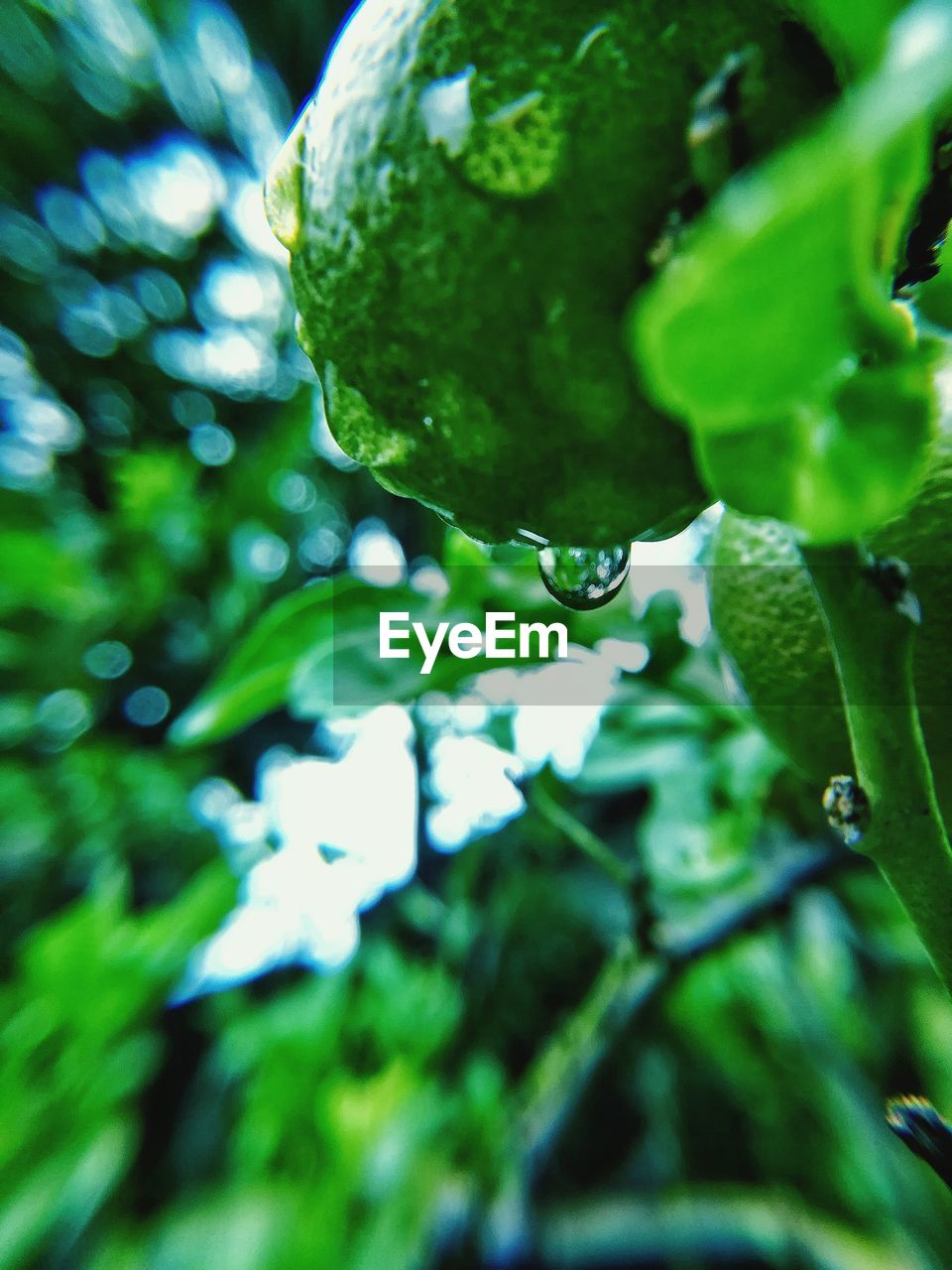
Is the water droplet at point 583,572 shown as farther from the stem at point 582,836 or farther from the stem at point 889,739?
the stem at point 582,836

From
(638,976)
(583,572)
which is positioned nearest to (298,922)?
(638,976)

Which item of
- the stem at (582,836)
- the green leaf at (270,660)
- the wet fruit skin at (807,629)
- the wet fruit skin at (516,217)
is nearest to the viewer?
the wet fruit skin at (516,217)

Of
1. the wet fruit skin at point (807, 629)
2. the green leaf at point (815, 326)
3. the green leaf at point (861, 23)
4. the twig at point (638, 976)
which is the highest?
the green leaf at point (861, 23)

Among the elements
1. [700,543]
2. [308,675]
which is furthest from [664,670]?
[700,543]

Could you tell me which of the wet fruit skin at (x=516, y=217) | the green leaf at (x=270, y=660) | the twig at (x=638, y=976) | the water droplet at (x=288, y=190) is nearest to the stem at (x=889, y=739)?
the wet fruit skin at (x=516, y=217)

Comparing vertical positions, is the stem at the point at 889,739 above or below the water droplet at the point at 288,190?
below

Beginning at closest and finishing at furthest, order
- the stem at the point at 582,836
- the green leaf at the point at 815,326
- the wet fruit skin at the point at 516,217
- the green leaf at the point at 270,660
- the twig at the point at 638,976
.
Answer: the green leaf at the point at 815,326 → the wet fruit skin at the point at 516,217 → the green leaf at the point at 270,660 → the stem at the point at 582,836 → the twig at the point at 638,976

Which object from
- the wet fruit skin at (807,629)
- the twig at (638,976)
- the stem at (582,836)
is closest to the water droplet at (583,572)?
the wet fruit skin at (807,629)

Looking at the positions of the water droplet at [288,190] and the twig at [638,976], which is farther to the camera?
the twig at [638,976]

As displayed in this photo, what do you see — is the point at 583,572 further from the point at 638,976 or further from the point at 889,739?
the point at 638,976
